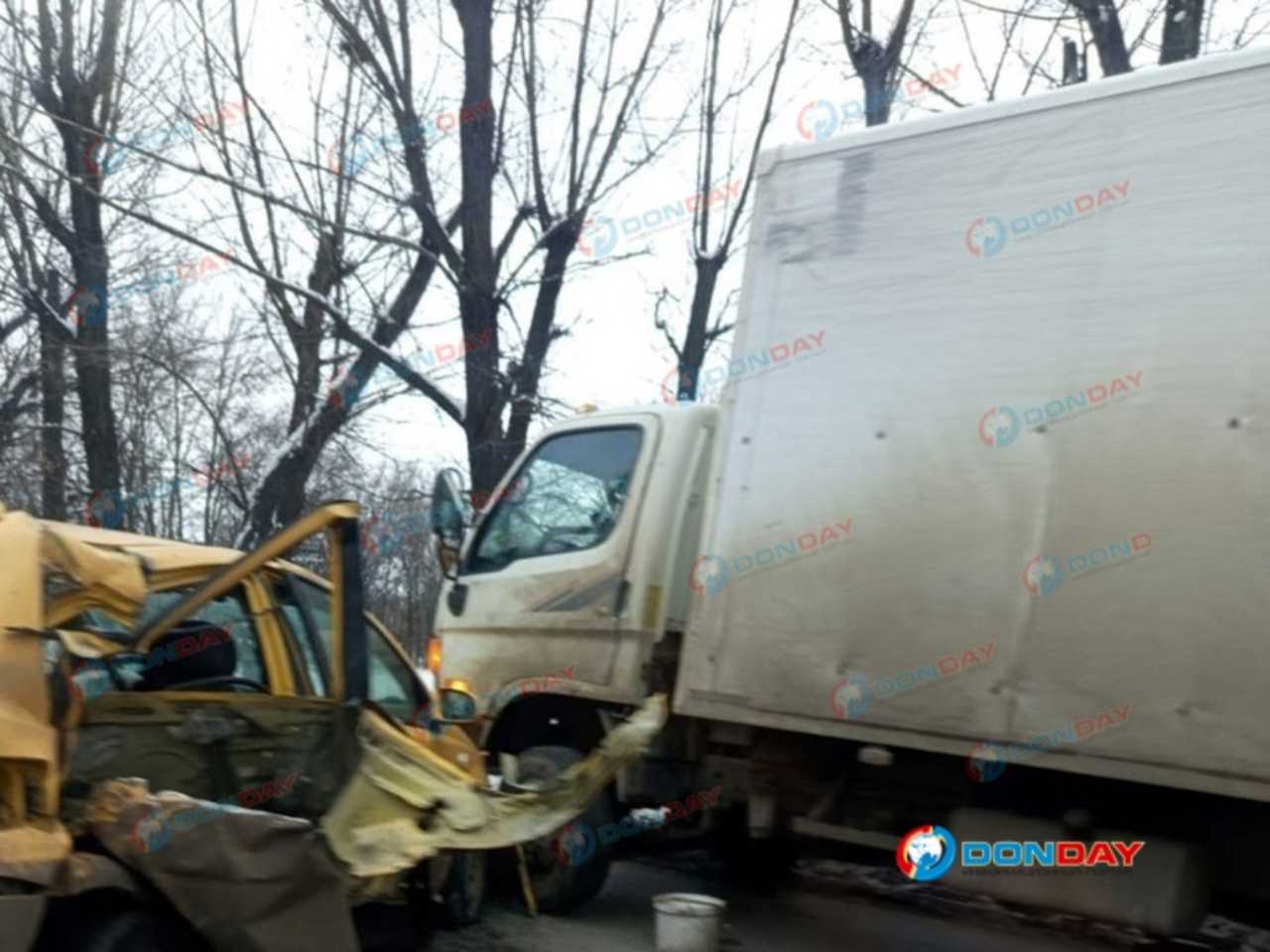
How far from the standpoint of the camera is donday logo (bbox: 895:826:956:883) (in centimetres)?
522

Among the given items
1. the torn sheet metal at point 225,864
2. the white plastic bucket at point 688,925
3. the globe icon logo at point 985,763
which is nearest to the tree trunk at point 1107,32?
the globe icon logo at point 985,763

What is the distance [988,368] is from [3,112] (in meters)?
15.8

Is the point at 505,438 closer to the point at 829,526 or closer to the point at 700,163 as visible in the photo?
the point at 700,163

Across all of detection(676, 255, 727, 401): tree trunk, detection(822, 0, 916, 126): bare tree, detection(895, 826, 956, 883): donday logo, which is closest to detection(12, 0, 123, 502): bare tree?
detection(676, 255, 727, 401): tree trunk

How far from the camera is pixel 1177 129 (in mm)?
4562

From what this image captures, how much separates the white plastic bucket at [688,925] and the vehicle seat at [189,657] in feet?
7.20

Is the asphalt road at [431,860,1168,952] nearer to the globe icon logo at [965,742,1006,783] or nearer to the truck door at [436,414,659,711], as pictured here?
the truck door at [436,414,659,711]

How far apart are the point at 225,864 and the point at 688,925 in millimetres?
2566

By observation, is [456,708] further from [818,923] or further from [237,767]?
[818,923]

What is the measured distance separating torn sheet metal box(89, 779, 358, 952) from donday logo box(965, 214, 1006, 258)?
3.09m

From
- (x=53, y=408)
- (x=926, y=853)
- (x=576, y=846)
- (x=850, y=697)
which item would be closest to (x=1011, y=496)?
(x=850, y=697)

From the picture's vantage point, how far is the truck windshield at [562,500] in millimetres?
6727

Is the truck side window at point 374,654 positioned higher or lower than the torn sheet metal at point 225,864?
higher

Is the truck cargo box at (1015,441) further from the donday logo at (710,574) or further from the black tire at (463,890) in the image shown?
the black tire at (463,890)
